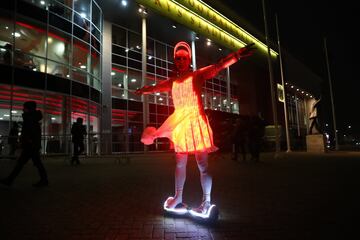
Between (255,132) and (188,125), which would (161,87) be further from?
(255,132)

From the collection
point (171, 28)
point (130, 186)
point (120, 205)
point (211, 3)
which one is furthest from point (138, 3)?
point (120, 205)

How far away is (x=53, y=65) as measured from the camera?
59.2 feet

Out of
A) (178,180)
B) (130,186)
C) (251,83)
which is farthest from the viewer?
(251,83)

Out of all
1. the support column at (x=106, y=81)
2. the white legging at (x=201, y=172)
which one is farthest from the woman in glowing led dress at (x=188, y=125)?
the support column at (x=106, y=81)

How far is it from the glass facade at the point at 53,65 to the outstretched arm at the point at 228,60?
10908 mm

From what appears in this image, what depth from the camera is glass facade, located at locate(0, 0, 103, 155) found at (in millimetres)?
15680

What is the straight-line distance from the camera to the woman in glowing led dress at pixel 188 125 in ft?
11.0

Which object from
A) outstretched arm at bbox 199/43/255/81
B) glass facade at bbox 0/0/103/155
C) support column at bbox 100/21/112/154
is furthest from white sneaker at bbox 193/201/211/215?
support column at bbox 100/21/112/154

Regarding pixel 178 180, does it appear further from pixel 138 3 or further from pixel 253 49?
pixel 138 3

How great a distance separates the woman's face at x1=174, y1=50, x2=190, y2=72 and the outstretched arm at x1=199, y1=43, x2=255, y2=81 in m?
0.23

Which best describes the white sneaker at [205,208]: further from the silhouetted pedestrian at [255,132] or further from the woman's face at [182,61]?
the silhouetted pedestrian at [255,132]

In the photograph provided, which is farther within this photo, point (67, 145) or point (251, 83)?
point (251, 83)

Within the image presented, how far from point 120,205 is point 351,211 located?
10.1 feet

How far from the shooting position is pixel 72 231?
306cm
